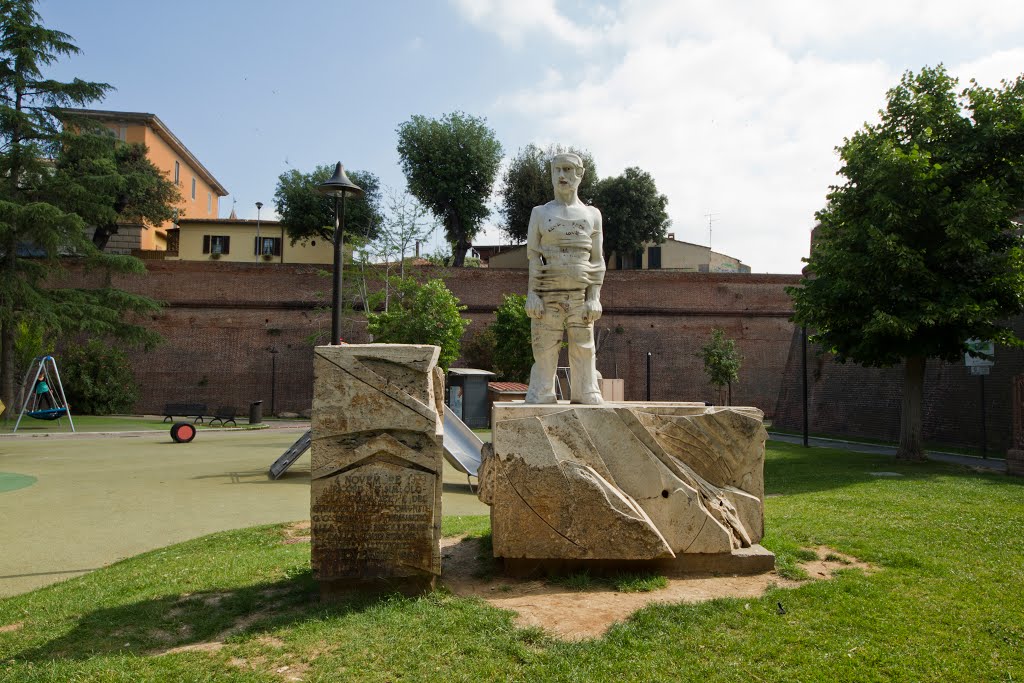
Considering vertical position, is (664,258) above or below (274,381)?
above

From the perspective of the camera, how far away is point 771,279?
32.8 m

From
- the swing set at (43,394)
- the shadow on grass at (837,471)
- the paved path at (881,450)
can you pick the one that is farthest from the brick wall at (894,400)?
the swing set at (43,394)

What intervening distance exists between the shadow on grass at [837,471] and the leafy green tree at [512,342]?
41.4 ft

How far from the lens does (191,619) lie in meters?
4.64

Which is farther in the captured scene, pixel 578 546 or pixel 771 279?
pixel 771 279

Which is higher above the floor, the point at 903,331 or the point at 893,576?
the point at 903,331

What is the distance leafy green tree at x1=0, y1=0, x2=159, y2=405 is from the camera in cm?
2306

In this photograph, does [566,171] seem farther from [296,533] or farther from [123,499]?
[123,499]

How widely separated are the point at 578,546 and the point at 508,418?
1051 millimetres

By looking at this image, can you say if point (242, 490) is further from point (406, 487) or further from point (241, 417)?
point (241, 417)

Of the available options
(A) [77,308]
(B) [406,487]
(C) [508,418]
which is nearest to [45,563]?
(B) [406,487]

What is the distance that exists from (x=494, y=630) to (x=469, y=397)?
63.1 ft

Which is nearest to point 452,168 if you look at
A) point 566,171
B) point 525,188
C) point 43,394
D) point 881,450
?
point 525,188

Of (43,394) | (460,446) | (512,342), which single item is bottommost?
(460,446)
